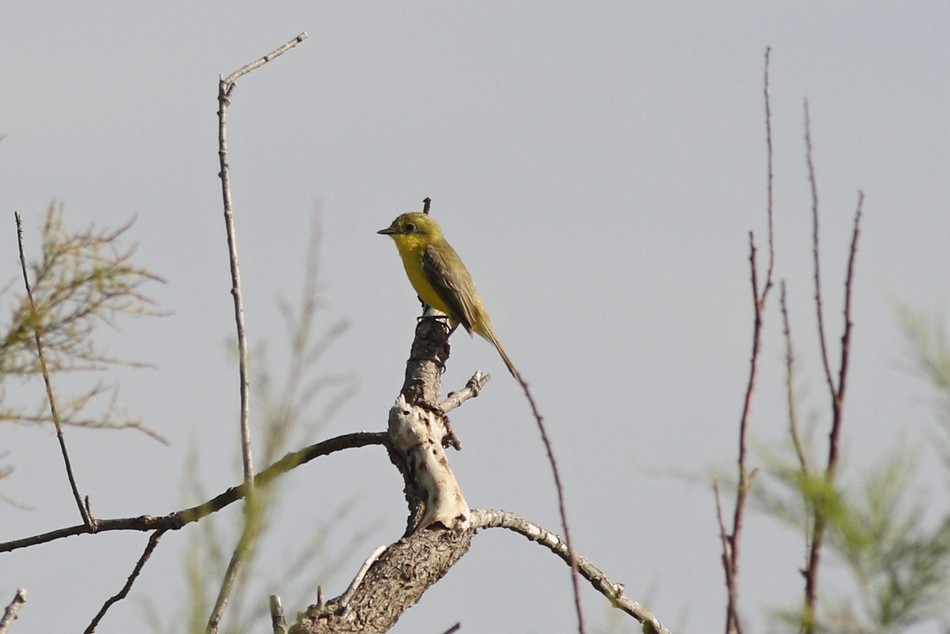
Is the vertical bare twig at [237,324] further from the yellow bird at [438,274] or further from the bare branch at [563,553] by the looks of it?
the yellow bird at [438,274]

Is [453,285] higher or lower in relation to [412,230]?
lower

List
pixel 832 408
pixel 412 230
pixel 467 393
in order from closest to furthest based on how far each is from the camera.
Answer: pixel 832 408 → pixel 467 393 → pixel 412 230

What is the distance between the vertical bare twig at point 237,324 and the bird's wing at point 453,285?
725 centimetres

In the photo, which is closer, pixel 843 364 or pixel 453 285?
pixel 843 364

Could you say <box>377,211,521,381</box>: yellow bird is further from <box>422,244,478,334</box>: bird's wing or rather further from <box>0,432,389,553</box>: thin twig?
<box>0,432,389,553</box>: thin twig

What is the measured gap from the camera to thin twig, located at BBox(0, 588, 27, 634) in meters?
3.01

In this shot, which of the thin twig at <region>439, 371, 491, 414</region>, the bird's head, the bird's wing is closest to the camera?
the thin twig at <region>439, 371, 491, 414</region>

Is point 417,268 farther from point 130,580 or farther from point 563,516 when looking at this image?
point 563,516

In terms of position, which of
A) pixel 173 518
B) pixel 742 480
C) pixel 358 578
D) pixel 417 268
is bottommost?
pixel 742 480

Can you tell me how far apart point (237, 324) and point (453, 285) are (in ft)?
30.6

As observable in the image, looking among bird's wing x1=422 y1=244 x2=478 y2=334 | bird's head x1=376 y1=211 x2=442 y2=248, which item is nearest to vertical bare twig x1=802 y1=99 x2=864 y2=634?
bird's wing x1=422 y1=244 x2=478 y2=334

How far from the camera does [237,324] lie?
330cm

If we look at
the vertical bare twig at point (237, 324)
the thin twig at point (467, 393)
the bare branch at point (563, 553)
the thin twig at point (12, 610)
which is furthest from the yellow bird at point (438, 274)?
the thin twig at point (12, 610)

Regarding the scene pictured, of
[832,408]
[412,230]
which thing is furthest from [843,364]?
[412,230]
